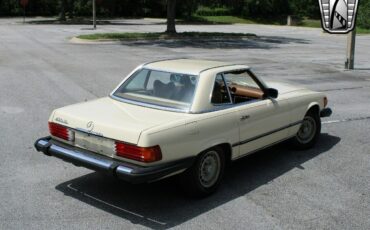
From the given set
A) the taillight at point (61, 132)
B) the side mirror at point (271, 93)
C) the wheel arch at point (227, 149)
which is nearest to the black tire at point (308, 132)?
the side mirror at point (271, 93)

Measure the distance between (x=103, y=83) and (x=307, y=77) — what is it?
251 inches

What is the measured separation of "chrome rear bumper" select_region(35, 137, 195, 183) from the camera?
16.1 feet

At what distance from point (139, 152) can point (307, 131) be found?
3402 mm

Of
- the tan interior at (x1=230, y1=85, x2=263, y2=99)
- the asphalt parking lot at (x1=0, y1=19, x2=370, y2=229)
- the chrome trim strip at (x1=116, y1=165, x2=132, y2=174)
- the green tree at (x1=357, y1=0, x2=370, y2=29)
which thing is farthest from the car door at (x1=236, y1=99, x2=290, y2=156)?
the green tree at (x1=357, y1=0, x2=370, y2=29)

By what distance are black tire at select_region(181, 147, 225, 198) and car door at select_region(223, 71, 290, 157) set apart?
33 centimetres

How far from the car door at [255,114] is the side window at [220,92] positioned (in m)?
0.13

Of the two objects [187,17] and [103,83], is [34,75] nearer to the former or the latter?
[103,83]

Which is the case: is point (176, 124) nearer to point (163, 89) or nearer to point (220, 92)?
point (163, 89)

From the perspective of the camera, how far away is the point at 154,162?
498cm

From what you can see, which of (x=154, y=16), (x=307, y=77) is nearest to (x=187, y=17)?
(x=154, y=16)

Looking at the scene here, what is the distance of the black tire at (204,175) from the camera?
213 inches

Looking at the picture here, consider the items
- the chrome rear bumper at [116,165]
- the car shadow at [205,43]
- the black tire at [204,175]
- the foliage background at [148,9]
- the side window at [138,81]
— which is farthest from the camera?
the foliage background at [148,9]

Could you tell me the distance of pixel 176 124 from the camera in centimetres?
521

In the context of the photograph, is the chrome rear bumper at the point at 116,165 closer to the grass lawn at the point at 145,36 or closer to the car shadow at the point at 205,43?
the car shadow at the point at 205,43
